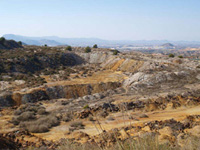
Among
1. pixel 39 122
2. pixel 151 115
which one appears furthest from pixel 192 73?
pixel 39 122

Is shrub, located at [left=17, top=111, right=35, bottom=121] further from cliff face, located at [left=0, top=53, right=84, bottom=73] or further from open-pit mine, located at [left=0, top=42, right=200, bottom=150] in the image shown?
cliff face, located at [left=0, top=53, right=84, bottom=73]

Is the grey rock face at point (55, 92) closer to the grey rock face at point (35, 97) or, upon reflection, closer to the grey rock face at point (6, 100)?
the grey rock face at point (35, 97)

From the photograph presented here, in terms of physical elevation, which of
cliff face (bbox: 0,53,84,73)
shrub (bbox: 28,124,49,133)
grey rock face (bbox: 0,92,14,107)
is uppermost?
cliff face (bbox: 0,53,84,73)

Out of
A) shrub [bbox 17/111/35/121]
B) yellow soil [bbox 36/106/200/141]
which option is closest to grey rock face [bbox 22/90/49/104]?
shrub [bbox 17/111/35/121]

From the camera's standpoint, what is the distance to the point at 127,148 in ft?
13.2

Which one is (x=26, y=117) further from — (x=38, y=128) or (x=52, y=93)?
(x=52, y=93)

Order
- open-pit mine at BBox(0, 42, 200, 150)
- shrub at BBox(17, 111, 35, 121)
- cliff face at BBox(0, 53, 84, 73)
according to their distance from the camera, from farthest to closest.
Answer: cliff face at BBox(0, 53, 84, 73), shrub at BBox(17, 111, 35, 121), open-pit mine at BBox(0, 42, 200, 150)

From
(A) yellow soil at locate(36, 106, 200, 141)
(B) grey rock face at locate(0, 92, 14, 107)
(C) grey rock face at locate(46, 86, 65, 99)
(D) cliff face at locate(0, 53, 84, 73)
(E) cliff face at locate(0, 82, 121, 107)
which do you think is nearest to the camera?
(A) yellow soil at locate(36, 106, 200, 141)

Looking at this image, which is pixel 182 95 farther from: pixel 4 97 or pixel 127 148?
pixel 4 97

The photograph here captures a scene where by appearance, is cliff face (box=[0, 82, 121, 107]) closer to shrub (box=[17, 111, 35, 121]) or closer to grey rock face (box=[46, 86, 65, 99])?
grey rock face (box=[46, 86, 65, 99])

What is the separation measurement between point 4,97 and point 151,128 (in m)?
20.3

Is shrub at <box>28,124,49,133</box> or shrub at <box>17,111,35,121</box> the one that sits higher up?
shrub at <box>28,124,49,133</box>

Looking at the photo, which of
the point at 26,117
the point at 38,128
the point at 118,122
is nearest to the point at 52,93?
the point at 26,117

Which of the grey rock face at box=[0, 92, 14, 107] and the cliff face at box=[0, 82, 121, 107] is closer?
the grey rock face at box=[0, 92, 14, 107]
